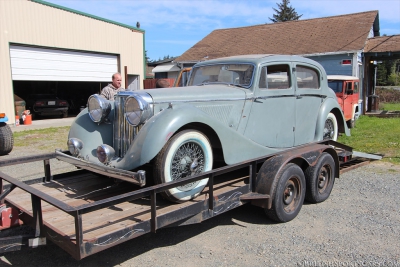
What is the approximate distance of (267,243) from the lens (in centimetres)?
355

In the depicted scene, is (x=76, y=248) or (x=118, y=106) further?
(x=118, y=106)

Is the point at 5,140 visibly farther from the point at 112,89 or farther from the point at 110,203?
the point at 110,203

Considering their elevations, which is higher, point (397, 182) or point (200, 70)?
point (200, 70)

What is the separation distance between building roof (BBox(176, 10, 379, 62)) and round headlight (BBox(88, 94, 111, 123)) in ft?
44.9

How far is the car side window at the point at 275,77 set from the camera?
4.42 metres

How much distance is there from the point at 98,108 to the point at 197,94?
116cm

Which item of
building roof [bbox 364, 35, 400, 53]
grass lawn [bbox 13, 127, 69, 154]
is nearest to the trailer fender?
grass lawn [bbox 13, 127, 69, 154]

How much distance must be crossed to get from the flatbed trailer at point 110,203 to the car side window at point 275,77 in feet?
2.93

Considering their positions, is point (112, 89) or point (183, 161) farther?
point (112, 89)

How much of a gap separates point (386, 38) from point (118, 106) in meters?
17.0

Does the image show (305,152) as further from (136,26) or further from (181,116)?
(136,26)

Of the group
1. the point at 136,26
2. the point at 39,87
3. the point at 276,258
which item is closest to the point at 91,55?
the point at 136,26

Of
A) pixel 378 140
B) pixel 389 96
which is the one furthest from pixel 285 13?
Answer: pixel 378 140

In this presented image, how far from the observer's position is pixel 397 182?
5652 mm
